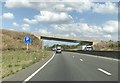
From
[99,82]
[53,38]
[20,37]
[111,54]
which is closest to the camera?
[99,82]

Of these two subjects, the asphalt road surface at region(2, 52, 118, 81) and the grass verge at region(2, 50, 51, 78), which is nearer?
the asphalt road surface at region(2, 52, 118, 81)

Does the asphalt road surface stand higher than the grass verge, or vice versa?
the asphalt road surface

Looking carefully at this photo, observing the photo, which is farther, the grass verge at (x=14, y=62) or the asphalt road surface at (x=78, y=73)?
the grass verge at (x=14, y=62)

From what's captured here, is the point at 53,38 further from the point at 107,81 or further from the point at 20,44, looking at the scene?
the point at 107,81

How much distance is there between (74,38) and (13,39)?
26962mm

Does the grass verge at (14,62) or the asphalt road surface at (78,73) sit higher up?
the asphalt road surface at (78,73)

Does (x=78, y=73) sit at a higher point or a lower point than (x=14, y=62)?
higher

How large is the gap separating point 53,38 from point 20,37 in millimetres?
19508

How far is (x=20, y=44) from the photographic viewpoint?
125 m

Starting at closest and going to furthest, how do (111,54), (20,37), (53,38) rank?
1. (111,54)
2. (53,38)
3. (20,37)

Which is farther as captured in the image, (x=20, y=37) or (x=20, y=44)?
(x=20, y=37)

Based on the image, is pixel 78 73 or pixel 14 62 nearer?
pixel 78 73

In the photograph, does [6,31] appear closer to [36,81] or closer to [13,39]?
[13,39]

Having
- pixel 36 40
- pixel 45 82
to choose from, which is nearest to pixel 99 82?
pixel 45 82
